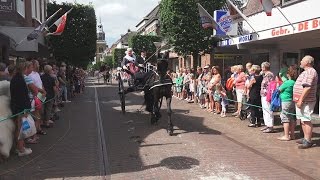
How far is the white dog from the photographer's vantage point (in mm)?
7823

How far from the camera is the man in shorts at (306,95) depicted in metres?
8.73

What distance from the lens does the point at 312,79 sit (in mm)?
8703

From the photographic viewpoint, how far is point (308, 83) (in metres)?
8.67

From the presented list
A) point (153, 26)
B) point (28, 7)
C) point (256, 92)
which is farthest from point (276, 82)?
point (153, 26)

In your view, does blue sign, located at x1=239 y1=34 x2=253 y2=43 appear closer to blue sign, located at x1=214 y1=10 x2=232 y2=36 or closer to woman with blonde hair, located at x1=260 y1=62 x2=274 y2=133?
blue sign, located at x1=214 y1=10 x2=232 y2=36

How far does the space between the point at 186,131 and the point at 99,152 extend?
9.98 feet

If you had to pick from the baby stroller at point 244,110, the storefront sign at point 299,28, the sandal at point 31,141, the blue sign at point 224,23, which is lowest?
the sandal at point 31,141

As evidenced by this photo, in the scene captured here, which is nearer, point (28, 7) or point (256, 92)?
point (256, 92)

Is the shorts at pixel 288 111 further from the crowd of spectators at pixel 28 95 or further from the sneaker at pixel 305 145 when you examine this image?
the crowd of spectators at pixel 28 95

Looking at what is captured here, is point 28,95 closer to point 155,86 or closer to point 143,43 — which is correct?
point 155,86

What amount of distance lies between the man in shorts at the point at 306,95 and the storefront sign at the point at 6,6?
35.4ft

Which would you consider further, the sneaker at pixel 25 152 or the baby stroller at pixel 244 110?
the baby stroller at pixel 244 110

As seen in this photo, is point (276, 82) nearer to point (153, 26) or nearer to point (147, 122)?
point (147, 122)

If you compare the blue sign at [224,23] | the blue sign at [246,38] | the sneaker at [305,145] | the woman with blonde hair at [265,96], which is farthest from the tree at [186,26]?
the sneaker at [305,145]
